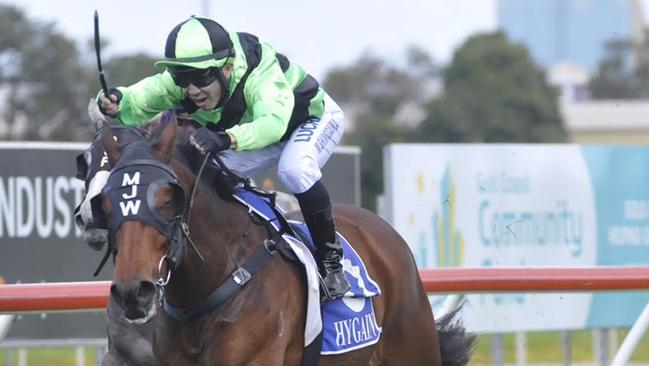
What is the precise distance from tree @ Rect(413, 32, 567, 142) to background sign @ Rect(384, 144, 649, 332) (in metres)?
20.3

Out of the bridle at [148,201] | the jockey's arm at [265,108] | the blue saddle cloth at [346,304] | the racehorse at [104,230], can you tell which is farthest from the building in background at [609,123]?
the bridle at [148,201]

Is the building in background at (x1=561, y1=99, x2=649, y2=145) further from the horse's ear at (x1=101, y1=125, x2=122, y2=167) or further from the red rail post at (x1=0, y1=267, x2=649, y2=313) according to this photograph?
the horse's ear at (x1=101, y1=125, x2=122, y2=167)

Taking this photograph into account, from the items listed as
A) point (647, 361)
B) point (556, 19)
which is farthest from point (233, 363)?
point (556, 19)

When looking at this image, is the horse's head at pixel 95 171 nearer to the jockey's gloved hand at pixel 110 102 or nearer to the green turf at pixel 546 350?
the jockey's gloved hand at pixel 110 102

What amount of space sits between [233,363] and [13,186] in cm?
378

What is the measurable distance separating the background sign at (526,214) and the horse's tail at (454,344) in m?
2.23

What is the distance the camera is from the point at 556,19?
6475 cm

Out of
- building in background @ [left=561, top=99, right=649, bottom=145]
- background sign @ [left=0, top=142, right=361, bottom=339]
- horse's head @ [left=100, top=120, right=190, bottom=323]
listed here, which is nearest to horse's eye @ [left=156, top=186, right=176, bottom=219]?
horse's head @ [left=100, top=120, right=190, bottom=323]

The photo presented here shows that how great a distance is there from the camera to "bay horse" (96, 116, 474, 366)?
4016 mm

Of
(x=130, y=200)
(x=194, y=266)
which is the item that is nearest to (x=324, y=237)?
(x=194, y=266)

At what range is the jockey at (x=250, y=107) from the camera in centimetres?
461

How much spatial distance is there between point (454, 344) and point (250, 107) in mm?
1721

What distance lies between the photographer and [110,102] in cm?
502

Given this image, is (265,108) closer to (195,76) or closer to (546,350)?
(195,76)
